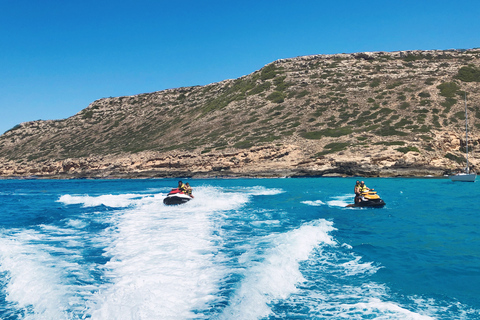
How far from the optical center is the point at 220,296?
361 inches

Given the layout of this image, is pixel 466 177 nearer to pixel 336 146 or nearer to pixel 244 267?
pixel 336 146

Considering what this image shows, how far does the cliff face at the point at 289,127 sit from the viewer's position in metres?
65.6

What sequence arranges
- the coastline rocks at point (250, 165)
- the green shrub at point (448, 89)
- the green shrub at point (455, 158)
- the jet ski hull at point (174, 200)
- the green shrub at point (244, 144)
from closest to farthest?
the jet ski hull at point (174, 200) → the coastline rocks at point (250, 165) → the green shrub at point (455, 158) → the green shrub at point (244, 144) → the green shrub at point (448, 89)

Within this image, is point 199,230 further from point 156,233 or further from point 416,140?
point 416,140

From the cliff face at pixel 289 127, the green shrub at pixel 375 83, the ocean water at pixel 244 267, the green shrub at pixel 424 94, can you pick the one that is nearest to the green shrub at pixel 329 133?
the cliff face at pixel 289 127

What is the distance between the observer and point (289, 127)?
82188mm

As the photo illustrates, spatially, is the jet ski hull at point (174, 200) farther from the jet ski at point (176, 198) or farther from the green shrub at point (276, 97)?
the green shrub at point (276, 97)

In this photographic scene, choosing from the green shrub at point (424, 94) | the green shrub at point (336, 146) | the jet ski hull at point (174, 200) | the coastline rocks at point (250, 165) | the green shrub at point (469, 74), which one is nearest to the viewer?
the jet ski hull at point (174, 200)

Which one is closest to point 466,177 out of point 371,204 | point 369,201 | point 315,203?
point 315,203

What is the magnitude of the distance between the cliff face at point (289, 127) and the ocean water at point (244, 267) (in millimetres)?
44400

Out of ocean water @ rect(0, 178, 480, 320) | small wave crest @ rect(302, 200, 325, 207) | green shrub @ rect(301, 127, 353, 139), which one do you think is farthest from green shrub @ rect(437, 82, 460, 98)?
ocean water @ rect(0, 178, 480, 320)

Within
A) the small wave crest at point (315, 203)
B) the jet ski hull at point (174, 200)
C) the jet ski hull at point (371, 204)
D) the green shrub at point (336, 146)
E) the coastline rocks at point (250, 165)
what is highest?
the green shrub at point (336, 146)

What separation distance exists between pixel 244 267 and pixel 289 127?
7198 centimetres

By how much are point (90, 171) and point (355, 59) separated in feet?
255
